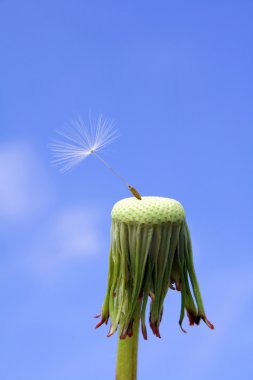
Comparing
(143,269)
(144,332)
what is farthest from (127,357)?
(143,269)

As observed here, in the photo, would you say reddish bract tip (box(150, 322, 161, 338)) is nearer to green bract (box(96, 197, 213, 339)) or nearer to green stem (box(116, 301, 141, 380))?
green bract (box(96, 197, 213, 339))

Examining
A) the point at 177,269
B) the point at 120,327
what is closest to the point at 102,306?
the point at 120,327

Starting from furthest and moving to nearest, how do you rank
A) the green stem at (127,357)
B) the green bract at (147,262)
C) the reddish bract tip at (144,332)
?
the green stem at (127,357) < the reddish bract tip at (144,332) < the green bract at (147,262)

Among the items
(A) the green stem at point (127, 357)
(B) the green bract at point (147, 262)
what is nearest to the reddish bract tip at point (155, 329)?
(B) the green bract at point (147, 262)

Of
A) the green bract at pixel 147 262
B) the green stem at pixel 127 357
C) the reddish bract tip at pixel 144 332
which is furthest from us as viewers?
the green stem at pixel 127 357

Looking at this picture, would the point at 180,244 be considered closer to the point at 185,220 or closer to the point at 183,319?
the point at 185,220

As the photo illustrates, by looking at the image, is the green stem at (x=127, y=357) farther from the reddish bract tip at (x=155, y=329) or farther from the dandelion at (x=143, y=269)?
the reddish bract tip at (x=155, y=329)

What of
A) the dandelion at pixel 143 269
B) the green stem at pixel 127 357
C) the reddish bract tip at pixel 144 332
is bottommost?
the green stem at pixel 127 357
